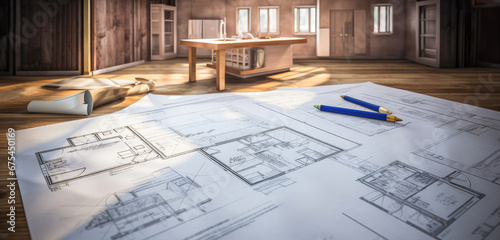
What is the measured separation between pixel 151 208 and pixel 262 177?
339 millimetres

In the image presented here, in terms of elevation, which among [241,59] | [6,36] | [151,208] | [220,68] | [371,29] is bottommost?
[151,208]

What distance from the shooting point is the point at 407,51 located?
6.52m

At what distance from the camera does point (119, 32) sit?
4.75m

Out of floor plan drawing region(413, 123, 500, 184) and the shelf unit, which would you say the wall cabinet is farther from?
floor plan drawing region(413, 123, 500, 184)

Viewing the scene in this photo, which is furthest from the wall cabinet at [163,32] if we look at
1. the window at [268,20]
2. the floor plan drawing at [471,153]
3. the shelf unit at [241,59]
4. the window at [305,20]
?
the floor plan drawing at [471,153]

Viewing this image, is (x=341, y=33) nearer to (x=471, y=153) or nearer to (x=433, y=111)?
(x=433, y=111)

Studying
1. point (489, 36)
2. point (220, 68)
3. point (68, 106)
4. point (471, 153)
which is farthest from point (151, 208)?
point (489, 36)

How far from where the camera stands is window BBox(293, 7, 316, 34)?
6.96 metres

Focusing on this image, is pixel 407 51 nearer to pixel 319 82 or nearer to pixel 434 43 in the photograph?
pixel 434 43

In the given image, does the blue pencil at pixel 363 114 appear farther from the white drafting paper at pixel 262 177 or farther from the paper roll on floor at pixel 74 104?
the paper roll on floor at pixel 74 104

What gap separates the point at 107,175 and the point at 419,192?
92 cm

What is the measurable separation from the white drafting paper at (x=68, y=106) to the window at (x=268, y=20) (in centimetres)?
563

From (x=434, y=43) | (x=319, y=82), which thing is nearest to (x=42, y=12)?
(x=319, y=82)

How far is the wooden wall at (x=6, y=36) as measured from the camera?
3568 mm
